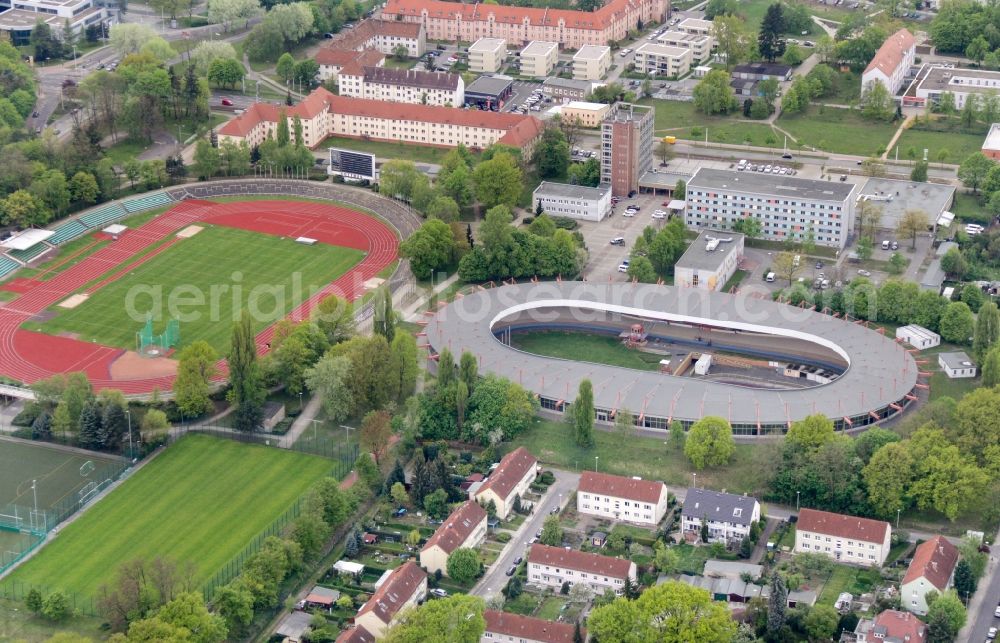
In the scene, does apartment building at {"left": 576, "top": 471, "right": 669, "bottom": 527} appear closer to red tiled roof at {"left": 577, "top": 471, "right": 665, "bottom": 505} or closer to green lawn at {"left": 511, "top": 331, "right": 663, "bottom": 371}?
red tiled roof at {"left": 577, "top": 471, "right": 665, "bottom": 505}

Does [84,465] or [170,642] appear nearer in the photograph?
[170,642]

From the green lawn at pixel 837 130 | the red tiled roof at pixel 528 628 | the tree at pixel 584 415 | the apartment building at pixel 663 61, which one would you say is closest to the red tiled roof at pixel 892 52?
the green lawn at pixel 837 130

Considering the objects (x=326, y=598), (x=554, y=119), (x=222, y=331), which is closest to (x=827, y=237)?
(x=554, y=119)

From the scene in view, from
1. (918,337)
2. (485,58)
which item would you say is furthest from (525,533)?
(485,58)

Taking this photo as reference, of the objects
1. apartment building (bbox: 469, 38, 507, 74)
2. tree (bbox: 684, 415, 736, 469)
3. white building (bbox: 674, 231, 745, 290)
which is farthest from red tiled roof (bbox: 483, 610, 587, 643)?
apartment building (bbox: 469, 38, 507, 74)

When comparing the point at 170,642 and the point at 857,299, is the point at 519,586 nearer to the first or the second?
the point at 170,642
